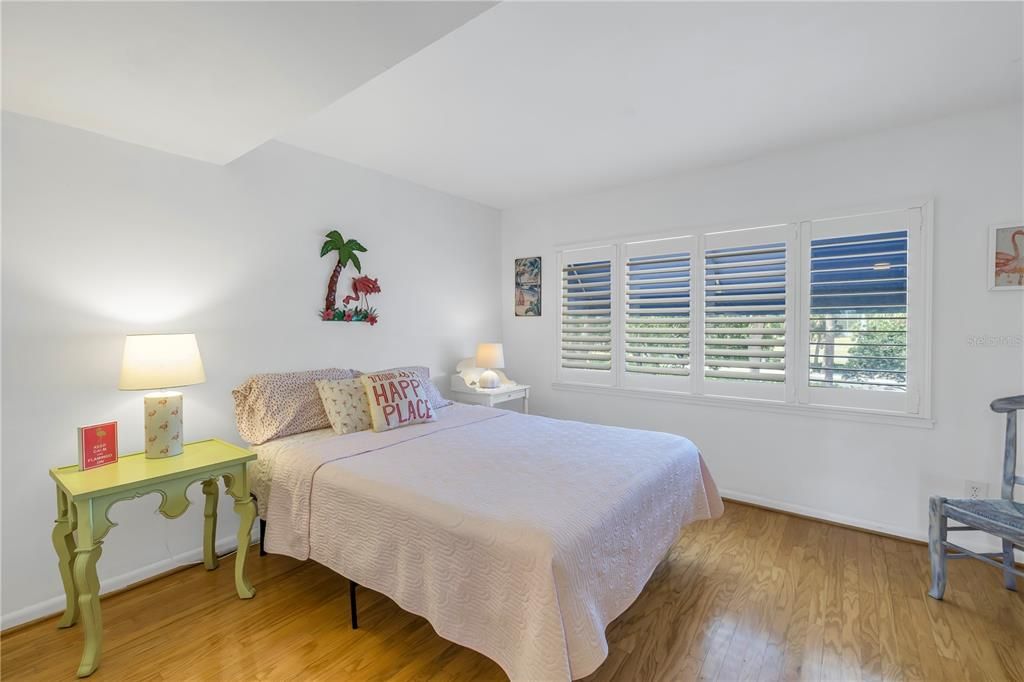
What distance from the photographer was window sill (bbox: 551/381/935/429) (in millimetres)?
2703

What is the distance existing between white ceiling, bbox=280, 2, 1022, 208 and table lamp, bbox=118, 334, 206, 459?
1.45m

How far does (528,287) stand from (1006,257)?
3186 mm

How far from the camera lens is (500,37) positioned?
1790 mm

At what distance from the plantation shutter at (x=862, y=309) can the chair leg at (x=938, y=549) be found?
2.53 feet

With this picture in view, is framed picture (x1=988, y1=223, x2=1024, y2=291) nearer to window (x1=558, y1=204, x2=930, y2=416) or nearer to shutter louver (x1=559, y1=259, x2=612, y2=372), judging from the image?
window (x1=558, y1=204, x2=930, y2=416)

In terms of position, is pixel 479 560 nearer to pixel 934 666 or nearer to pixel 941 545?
pixel 934 666

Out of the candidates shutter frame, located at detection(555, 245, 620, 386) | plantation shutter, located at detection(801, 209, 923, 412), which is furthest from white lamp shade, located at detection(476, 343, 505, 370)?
plantation shutter, located at detection(801, 209, 923, 412)

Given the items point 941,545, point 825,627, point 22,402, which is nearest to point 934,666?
point 825,627

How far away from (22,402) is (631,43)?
10.1 ft

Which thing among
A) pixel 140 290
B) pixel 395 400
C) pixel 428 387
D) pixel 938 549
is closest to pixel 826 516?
pixel 938 549

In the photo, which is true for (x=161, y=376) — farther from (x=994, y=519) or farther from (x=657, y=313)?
(x=994, y=519)

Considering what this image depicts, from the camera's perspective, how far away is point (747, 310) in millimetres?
3180

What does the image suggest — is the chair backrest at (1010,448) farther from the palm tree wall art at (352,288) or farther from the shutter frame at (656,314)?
the palm tree wall art at (352,288)

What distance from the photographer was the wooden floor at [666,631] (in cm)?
169
